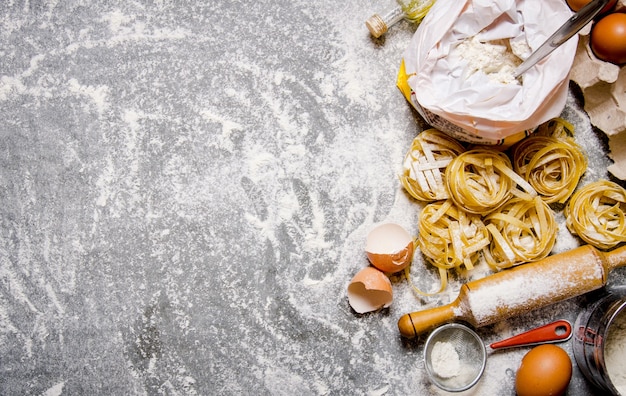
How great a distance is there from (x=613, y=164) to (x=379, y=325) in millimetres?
719

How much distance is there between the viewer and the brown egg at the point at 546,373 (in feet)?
3.74

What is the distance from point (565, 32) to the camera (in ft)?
3.26

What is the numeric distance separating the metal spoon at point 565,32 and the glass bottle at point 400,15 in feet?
0.94

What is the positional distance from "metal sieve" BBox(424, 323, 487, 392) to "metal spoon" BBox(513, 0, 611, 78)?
0.62 metres

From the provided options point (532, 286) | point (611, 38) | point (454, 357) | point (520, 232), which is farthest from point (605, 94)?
point (454, 357)

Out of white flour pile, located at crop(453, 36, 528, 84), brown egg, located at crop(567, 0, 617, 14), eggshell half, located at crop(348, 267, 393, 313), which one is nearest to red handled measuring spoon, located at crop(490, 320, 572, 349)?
eggshell half, located at crop(348, 267, 393, 313)

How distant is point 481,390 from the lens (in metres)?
1.26

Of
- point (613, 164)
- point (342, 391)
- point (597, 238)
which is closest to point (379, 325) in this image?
point (342, 391)

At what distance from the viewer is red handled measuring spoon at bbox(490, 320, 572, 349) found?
122 centimetres

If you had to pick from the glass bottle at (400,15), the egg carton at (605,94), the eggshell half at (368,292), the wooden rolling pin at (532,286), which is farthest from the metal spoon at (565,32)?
the eggshell half at (368,292)

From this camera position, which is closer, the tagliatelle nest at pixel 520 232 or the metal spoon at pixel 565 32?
the metal spoon at pixel 565 32

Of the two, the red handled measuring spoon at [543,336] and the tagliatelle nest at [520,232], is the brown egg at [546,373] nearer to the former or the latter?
the red handled measuring spoon at [543,336]

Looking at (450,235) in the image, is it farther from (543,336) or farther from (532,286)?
(543,336)

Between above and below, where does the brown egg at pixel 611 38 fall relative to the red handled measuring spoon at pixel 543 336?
above
